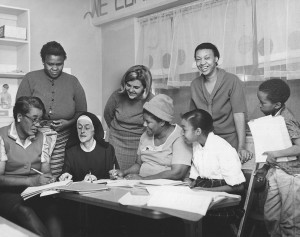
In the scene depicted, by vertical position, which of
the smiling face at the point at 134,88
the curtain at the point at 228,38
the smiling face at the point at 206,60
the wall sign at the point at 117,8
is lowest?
the smiling face at the point at 134,88

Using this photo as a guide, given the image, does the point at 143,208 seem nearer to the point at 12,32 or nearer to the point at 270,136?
the point at 270,136

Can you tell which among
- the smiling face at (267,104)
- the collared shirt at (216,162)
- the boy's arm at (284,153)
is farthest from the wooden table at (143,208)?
the smiling face at (267,104)

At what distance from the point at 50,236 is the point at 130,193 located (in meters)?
0.65

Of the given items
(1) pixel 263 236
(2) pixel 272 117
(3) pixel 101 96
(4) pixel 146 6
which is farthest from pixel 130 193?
(3) pixel 101 96

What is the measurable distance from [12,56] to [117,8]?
134 centimetres

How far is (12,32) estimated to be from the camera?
4.18m

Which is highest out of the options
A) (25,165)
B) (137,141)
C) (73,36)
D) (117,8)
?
(117,8)

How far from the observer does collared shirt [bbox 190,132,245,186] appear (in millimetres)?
2338

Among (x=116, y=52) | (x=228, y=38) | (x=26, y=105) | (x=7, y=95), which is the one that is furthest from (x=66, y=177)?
(x=116, y=52)

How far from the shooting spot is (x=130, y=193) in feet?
6.83

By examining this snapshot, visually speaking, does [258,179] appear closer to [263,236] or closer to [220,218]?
[220,218]

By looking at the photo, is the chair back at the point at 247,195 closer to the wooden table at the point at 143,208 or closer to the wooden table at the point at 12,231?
the wooden table at the point at 143,208

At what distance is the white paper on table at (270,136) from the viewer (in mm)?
2504

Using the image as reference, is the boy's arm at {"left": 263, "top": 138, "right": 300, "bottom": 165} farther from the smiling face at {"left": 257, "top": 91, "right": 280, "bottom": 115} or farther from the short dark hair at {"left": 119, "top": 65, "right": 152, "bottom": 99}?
the short dark hair at {"left": 119, "top": 65, "right": 152, "bottom": 99}
